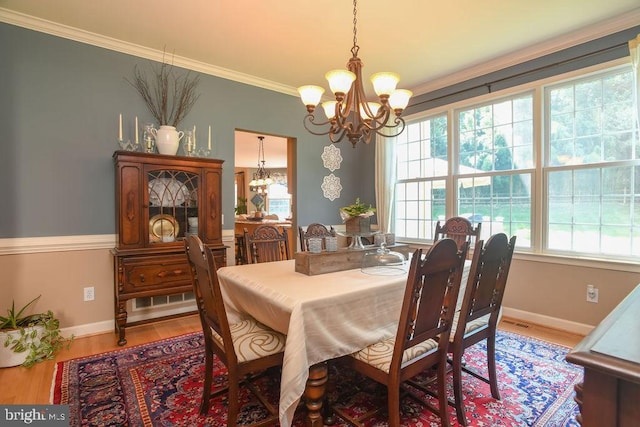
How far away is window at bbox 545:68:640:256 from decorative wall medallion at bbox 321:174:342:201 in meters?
2.48

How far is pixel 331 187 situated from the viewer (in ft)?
15.1

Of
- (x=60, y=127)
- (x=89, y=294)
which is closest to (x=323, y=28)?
(x=60, y=127)

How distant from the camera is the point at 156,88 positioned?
322 cm

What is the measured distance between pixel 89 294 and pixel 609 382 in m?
3.53

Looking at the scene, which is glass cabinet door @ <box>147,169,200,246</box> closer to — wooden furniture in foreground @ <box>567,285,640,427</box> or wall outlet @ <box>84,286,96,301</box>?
wall outlet @ <box>84,286,96,301</box>

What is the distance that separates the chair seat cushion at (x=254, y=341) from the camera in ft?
4.94

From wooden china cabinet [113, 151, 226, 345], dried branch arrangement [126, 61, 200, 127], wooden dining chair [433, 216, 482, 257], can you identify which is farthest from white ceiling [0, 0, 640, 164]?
wooden dining chair [433, 216, 482, 257]

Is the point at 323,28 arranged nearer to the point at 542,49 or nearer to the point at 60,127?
the point at 542,49

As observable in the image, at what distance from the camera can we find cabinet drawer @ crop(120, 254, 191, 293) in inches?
106

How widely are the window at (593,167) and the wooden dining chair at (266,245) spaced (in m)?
2.62

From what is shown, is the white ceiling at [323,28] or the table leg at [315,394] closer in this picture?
the table leg at [315,394]

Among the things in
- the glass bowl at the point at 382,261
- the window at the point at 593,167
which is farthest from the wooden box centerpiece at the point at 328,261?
the window at the point at 593,167

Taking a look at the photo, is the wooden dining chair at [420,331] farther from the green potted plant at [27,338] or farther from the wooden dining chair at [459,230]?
the green potted plant at [27,338]

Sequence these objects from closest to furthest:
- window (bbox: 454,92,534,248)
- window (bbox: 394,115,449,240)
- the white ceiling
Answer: the white ceiling
window (bbox: 454,92,534,248)
window (bbox: 394,115,449,240)
